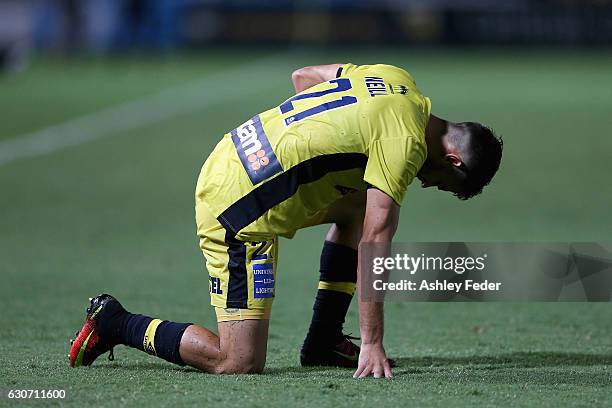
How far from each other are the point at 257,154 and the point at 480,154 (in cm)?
102

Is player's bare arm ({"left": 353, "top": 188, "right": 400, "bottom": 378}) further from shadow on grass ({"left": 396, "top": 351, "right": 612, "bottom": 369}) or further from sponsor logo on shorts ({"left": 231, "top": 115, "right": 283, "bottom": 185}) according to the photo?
shadow on grass ({"left": 396, "top": 351, "right": 612, "bottom": 369})

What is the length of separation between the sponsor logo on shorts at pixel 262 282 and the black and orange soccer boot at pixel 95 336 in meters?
0.73

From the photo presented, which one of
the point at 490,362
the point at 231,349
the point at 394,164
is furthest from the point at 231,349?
the point at 490,362

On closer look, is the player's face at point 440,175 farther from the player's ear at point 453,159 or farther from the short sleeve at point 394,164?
the short sleeve at point 394,164

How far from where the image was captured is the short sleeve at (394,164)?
533 cm

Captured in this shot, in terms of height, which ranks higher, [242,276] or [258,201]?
[258,201]

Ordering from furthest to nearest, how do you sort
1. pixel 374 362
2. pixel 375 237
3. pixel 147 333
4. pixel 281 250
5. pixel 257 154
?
pixel 281 250
pixel 147 333
pixel 257 154
pixel 374 362
pixel 375 237

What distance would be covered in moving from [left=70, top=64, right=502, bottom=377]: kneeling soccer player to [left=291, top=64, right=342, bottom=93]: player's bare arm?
7cm

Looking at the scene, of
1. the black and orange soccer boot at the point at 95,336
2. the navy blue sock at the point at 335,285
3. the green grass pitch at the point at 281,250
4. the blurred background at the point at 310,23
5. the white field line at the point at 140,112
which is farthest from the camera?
the blurred background at the point at 310,23

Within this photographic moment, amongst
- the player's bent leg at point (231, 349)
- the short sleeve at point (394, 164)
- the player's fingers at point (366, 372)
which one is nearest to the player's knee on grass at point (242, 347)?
the player's bent leg at point (231, 349)

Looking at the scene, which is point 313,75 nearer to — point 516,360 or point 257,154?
point 257,154

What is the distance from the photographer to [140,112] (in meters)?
19.4

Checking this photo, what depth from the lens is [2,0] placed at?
28.0m

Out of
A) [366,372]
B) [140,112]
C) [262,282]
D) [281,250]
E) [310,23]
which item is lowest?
[281,250]
